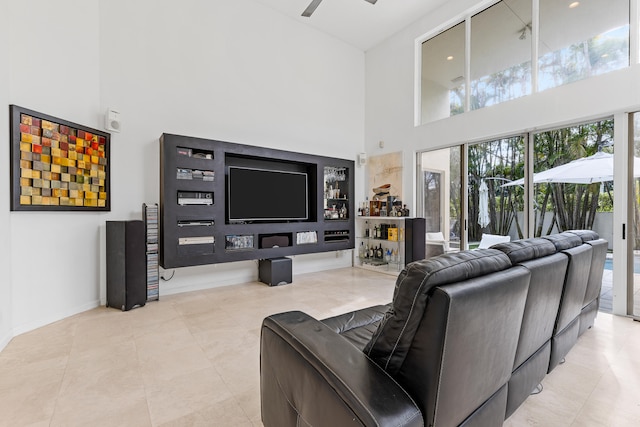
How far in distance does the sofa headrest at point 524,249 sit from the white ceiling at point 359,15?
15.5 ft

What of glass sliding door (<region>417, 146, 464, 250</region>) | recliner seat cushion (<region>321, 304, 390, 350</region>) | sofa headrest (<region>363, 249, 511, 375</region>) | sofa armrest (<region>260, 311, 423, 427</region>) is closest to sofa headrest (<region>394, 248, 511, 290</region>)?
sofa headrest (<region>363, 249, 511, 375</region>)

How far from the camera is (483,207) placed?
179 inches

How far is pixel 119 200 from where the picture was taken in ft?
12.1

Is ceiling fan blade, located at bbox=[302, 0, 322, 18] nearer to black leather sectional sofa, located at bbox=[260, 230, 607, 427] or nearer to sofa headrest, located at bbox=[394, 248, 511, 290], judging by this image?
black leather sectional sofa, located at bbox=[260, 230, 607, 427]

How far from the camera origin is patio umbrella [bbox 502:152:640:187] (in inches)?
133

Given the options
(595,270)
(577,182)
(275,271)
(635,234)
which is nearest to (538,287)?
(595,270)

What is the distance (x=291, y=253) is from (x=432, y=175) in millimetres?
2806

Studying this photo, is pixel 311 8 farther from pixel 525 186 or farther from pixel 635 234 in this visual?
pixel 635 234

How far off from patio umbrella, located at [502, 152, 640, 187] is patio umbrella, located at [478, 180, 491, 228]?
0.70 m

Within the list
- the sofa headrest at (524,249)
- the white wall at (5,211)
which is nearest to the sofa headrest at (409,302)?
the sofa headrest at (524,249)

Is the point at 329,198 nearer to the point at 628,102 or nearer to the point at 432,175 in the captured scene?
the point at 432,175

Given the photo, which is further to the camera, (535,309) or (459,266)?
(535,309)

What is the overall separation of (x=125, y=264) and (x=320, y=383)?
321 centimetres

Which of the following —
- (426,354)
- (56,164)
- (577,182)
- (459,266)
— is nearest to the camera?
(426,354)
